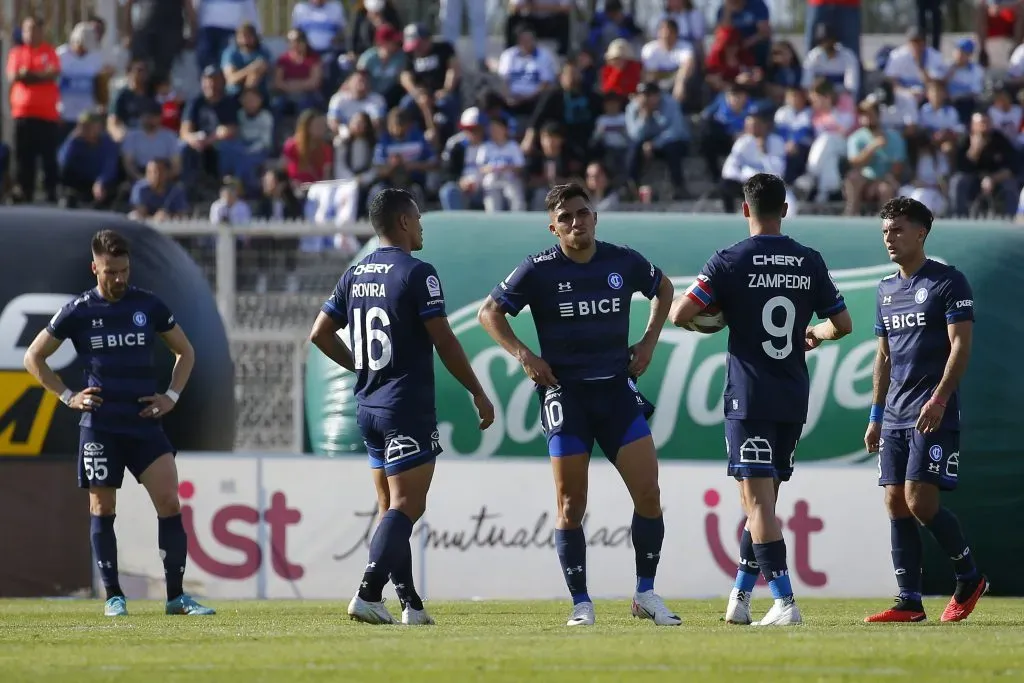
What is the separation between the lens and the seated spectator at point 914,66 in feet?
72.0

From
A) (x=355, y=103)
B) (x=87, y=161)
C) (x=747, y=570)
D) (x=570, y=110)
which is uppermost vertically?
(x=355, y=103)

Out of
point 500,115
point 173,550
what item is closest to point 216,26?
point 500,115

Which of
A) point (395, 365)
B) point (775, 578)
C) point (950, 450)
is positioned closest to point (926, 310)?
point (950, 450)

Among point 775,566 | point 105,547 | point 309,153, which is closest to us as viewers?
point 775,566

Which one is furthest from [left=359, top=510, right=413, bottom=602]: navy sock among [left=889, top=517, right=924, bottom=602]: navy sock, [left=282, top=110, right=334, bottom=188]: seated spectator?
[left=282, top=110, right=334, bottom=188]: seated spectator

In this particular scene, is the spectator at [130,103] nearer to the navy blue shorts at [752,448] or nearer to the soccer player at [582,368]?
the soccer player at [582,368]

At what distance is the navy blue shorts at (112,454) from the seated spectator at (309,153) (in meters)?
9.30

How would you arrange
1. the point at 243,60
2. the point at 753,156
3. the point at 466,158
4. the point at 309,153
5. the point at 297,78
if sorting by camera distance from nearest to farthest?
the point at 753,156, the point at 466,158, the point at 309,153, the point at 243,60, the point at 297,78

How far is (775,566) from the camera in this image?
8586mm

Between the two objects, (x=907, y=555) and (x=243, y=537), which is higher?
(x=907, y=555)

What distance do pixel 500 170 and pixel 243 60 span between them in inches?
183

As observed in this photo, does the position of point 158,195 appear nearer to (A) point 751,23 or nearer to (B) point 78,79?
(B) point 78,79

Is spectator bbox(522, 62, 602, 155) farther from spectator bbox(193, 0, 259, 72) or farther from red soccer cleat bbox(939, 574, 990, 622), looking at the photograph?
red soccer cleat bbox(939, 574, 990, 622)

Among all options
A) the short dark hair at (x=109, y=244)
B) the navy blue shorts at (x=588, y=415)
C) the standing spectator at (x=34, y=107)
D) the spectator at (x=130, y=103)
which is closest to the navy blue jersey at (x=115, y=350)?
the short dark hair at (x=109, y=244)
